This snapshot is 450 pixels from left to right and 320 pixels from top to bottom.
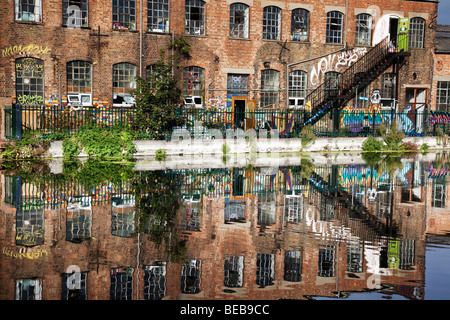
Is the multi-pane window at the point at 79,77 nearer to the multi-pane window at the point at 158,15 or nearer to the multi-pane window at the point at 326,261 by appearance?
the multi-pane window at the point at 158,15

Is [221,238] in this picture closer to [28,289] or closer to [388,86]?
[28,289]

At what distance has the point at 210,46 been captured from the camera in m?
26.2

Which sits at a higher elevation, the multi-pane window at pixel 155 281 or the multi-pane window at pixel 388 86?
the multi-pane window at pixel 388 86

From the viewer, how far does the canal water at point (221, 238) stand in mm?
5758

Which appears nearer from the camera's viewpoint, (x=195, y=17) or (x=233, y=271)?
(x=233, y=271)

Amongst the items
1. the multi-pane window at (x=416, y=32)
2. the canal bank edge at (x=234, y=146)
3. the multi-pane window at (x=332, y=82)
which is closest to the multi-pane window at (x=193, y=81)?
the canal bank edge at (x=234, y=146)

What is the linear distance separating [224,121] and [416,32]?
47.2ft

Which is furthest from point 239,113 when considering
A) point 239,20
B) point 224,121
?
point 239,20

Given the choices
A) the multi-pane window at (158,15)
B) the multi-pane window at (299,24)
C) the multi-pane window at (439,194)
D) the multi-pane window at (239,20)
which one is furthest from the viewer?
the multi-pane window at (299,24)

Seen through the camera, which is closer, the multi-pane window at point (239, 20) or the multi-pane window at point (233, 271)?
the multi-pane window at point (233, 271)

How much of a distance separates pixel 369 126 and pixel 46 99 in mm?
16467

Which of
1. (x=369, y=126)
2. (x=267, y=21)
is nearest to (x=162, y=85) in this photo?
(x=267, y=21)

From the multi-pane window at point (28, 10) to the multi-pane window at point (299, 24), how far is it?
13.2 m

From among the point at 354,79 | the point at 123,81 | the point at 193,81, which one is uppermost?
the point at 354,79
